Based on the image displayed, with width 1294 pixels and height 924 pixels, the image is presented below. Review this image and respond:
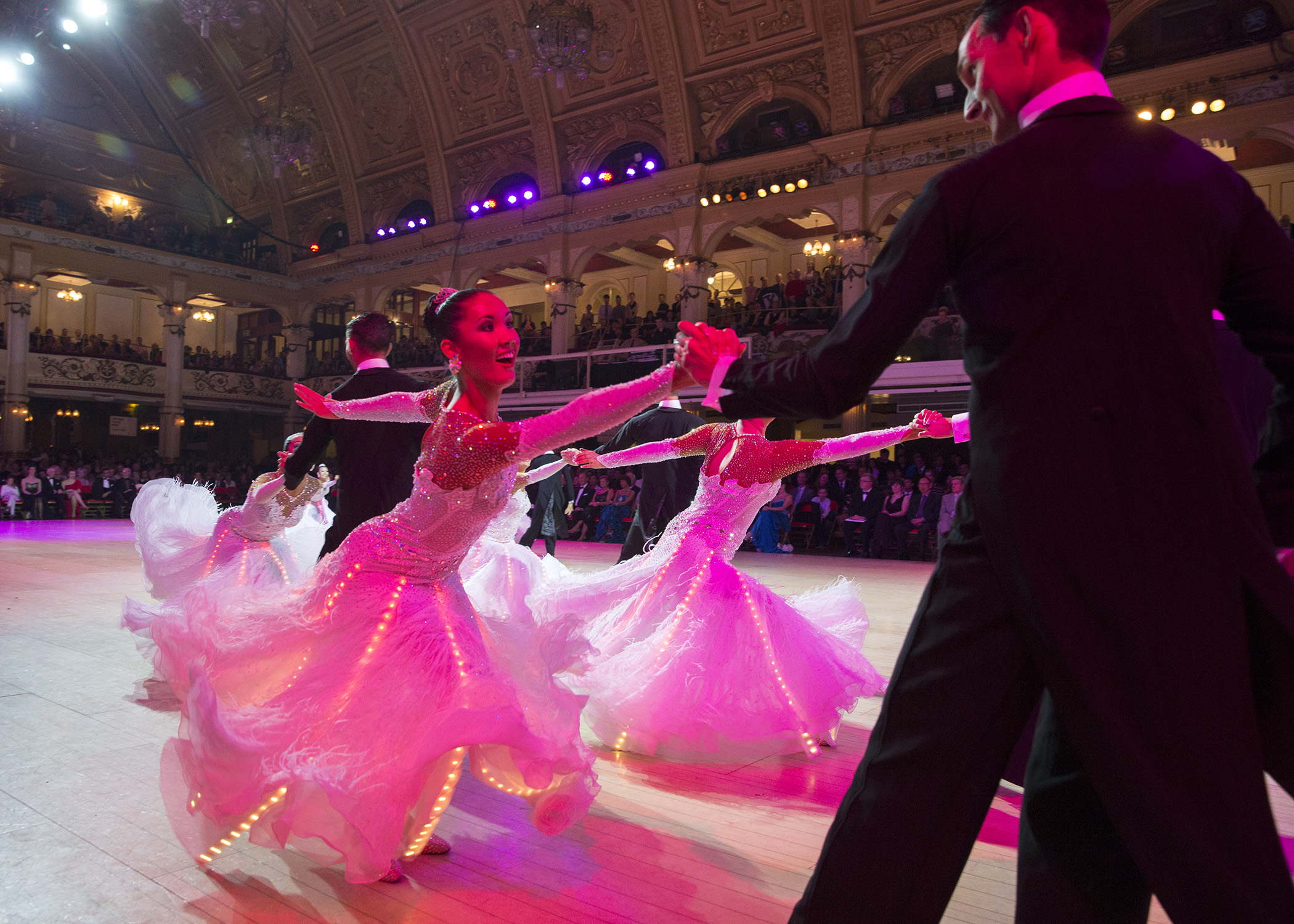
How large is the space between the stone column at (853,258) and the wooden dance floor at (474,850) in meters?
13.4

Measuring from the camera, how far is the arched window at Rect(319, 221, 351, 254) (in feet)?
81.6

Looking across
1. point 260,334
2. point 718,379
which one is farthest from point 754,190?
point 260,334

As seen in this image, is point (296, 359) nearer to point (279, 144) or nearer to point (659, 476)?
point (279, 144)

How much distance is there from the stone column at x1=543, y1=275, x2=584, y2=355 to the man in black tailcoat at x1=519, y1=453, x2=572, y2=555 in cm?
1045

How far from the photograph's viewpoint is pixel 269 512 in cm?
473

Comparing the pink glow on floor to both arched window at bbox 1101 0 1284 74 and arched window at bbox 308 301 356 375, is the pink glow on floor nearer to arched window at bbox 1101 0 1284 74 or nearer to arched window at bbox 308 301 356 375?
arched window at bbox 308 301 356 375

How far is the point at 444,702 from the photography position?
212cm

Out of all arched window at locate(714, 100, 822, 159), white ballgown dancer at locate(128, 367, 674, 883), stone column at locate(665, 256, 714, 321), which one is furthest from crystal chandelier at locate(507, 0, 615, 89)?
white ballgown dancer at locate(128, 367, 674, 883)

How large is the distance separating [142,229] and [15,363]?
4.97 m

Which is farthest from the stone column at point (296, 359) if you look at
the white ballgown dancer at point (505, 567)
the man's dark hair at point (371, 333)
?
the man's dark hair at point (371, 333)

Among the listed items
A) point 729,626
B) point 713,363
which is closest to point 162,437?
point 729,626

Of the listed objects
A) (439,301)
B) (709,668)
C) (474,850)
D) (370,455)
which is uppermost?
(439,301)

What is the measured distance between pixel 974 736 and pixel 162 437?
26.0 m

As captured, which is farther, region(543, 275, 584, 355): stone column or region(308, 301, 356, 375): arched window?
region(308, 301, 356, 375): arched window
